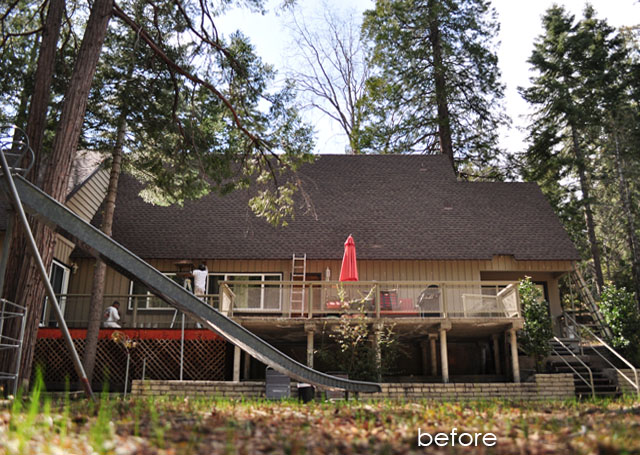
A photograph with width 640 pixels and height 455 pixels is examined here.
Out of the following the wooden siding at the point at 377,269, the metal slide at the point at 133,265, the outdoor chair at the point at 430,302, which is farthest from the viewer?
the wooden siding at the point at 377,269

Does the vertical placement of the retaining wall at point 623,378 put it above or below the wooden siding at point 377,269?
below

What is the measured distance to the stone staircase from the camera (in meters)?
14.2

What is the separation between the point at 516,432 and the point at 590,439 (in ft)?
1.78

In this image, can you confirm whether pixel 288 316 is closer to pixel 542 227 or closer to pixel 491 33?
pixel 542 227

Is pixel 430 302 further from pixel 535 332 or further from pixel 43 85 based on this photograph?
pixel 43 85

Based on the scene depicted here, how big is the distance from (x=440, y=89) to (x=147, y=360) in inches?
767

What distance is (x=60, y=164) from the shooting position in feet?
30.2

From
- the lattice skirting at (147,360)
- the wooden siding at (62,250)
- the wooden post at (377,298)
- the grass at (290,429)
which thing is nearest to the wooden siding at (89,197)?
the wooden siding at (62,250)

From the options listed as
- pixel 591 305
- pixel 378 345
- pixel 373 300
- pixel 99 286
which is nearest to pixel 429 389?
pixel 378 345

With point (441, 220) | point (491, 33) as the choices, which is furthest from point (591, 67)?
point (441, 220)

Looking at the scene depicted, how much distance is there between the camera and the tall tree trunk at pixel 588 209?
947 inches

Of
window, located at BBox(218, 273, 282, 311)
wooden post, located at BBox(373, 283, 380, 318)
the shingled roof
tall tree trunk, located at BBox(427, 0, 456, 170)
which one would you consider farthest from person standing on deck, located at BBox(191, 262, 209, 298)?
tall tree trunk, located at BBox(427, 0, 456, 170)

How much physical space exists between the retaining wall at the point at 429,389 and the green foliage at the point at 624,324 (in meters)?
3.50

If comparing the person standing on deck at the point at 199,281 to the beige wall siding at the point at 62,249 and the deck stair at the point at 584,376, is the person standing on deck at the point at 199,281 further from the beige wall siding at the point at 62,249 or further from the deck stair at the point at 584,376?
the deck stair at the point at 584,376
